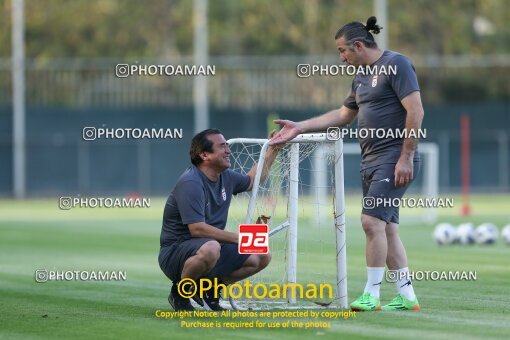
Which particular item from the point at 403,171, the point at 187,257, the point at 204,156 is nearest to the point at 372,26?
the point at 403,171

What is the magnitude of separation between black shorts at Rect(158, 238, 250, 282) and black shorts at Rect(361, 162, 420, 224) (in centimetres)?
105

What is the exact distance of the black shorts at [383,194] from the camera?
9.71 metres

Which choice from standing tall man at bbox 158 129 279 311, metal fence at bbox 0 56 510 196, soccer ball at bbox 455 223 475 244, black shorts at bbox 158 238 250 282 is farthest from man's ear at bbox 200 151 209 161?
metal fence at bbox 0 56 510 196

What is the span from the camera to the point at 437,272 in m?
13.3

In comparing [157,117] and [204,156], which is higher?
[157,117]

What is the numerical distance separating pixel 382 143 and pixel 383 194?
418 mm

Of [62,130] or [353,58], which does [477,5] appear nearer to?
[62,130]

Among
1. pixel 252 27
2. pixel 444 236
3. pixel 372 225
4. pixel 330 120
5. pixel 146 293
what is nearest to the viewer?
pixel 372 225

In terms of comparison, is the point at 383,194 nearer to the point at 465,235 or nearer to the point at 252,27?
the point at 465,235

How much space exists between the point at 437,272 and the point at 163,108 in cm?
2948

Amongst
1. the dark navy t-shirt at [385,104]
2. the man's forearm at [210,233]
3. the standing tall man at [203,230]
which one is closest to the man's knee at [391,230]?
the dark navy t-shirt at [385,104]

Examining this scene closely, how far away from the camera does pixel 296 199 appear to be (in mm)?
10297

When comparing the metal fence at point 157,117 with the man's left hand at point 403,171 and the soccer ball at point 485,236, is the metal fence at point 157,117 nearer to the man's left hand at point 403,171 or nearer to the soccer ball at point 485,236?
the soccer ball at point 485,236

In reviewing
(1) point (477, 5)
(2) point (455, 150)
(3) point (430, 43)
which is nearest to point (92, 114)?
(2) point (455, 150)
